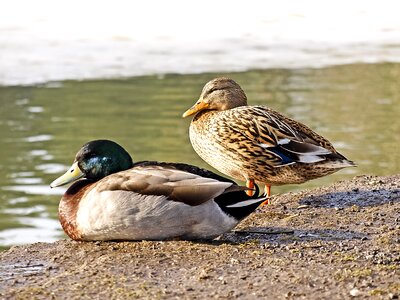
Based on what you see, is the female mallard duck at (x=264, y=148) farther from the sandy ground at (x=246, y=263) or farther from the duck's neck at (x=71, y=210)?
the duck's neck at (x=71, y=210)

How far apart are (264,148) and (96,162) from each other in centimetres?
117

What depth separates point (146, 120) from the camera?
1345cm

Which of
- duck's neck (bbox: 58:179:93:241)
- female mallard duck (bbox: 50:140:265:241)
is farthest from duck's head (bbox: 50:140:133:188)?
female mallard duck (bbox: 50:140:265:241)

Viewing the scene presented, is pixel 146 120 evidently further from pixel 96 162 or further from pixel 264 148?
pixel 96 162

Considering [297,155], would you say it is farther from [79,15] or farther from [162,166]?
[79,15]

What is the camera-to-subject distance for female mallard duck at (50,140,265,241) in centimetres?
529

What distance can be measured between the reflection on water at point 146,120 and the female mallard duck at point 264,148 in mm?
2568

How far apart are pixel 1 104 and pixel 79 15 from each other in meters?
3.79

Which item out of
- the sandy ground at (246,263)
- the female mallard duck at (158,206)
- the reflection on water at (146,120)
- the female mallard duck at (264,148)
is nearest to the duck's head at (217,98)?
the female mallard duck at (264,148)

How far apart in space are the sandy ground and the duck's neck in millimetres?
92

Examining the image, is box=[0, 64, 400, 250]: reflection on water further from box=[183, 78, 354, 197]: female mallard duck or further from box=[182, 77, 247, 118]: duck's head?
box=[183, 78, 354, 197]: female mallard duck

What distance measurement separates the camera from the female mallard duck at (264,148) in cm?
634

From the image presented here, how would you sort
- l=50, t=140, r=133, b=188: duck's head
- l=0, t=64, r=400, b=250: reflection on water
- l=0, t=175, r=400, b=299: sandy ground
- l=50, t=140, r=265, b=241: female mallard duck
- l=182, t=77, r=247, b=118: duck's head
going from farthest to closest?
l=0, t=64, r=400, b=250: reflection on water
l=182, t=77, r=247, b=118: duck's head
l=50, t=140, r=133, b=188: duck's head
l=50, t=140, r=265, b=241: female mallard duck
l=0, t=175, r=400, b=299: sandy ground

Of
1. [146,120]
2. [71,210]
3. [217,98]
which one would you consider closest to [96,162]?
[71,210]
